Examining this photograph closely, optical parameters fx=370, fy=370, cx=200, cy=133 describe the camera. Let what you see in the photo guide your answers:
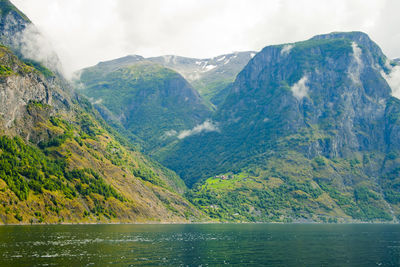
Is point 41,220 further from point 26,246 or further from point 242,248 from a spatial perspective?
point 242,248

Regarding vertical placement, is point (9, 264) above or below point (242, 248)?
above

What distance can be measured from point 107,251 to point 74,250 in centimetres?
854

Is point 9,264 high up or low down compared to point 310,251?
up

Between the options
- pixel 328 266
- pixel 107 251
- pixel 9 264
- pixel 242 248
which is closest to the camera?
pixel 9 264

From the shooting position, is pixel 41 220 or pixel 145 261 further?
pixel 41 220

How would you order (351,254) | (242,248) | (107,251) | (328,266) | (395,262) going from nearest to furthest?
1. (328,266)
2. (395,262)
3. (107,251)
4. (351,254)
5. (242,248)

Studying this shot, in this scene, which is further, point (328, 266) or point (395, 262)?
point (395, 262)

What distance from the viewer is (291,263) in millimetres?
A: 89875

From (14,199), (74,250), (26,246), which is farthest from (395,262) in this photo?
(14,199)

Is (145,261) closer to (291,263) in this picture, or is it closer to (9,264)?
(9,264)

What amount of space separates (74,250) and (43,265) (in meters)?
23.2

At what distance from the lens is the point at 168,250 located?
4331 inches

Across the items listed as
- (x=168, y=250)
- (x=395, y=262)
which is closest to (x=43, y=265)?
(x=168, y=250)

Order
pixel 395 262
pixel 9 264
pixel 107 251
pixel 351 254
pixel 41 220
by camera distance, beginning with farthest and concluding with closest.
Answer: pixel 41 220, pixel 351 254, pixel 107 251, pixel 395 262, pixel 9 264
